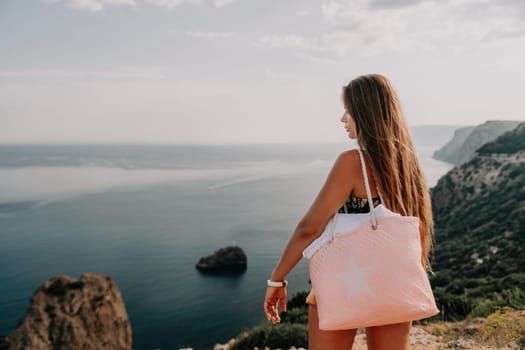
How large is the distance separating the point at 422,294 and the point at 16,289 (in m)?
44.0

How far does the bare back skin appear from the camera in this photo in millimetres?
→ 1661

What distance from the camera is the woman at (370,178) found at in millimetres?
1657

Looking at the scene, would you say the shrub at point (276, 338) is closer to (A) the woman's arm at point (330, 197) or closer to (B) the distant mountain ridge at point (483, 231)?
(B) the distant mountain ridge at point (483, 231)

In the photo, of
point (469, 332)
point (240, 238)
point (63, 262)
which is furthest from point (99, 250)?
point (469, 332)

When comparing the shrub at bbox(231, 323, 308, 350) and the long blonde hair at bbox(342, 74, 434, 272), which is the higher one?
the long blonde hair at bbox(342, 74, 434, 272)

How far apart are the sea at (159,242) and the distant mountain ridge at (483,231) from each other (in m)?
6.87

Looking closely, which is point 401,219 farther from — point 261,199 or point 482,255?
point 261,199

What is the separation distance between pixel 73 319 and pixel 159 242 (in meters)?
35.0

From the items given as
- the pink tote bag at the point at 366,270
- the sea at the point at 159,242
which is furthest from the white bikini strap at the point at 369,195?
the sea at the point at 159,242

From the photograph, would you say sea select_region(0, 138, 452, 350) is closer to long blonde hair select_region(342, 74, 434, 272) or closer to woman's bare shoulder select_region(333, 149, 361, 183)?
long blonde hair select_region(342, 74, 434, 272)

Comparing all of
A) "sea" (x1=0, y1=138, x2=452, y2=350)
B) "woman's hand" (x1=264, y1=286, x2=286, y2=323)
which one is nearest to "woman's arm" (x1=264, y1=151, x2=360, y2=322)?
"woman's hand" (x1=264, y1=286, x2=286, y2=323)

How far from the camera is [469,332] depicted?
18.5 feet

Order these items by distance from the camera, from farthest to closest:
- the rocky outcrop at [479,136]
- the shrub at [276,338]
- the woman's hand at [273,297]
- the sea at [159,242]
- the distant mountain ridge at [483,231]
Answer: the rocky outcrop at [479,136]
the sea at [159,242]
the distant mountain ridge at [483,231]
the shrub at [276,338]
the woman's hand at [273,297]

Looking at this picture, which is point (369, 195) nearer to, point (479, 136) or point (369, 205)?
point (369, 205)
